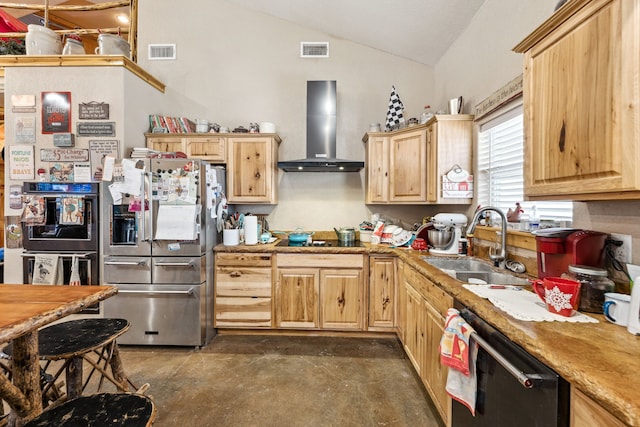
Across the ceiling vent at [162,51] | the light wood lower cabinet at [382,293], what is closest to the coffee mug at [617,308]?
the light wood lower cabinet at [382,293]

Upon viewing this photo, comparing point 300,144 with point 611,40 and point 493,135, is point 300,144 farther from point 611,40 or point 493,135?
point 611,40

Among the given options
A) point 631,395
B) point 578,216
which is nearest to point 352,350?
point 578,216

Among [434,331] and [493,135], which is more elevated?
[493,135]

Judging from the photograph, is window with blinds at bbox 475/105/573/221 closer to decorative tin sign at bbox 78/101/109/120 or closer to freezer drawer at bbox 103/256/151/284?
freezer drawer at bbox 103/256/151/284

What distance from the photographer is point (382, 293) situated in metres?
2.81

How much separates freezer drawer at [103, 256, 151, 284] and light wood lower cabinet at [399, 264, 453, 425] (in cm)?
235

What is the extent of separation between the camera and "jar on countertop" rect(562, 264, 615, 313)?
1.11 m

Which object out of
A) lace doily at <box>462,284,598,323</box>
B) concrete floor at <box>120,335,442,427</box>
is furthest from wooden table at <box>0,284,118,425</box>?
lace doily at <box>462,284,598,323</box>

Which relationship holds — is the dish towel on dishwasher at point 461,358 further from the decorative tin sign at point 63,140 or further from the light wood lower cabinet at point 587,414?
the decorative tin sign at point 63,140

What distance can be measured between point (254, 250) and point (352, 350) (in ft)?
4.39

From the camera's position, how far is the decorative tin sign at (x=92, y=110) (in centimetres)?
274

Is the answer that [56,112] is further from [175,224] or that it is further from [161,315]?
[161,315]

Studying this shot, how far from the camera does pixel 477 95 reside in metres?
2.53

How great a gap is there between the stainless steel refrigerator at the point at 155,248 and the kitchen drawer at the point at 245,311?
10.7 inches
